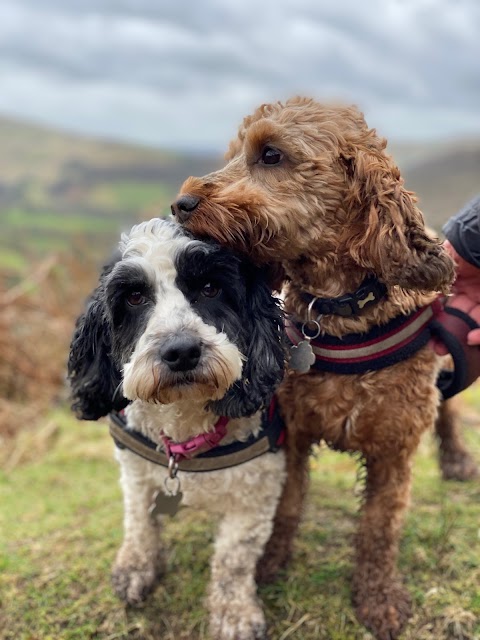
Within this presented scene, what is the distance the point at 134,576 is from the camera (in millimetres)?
3021

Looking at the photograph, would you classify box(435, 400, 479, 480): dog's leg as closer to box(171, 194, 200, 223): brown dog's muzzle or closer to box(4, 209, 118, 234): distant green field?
box(171, 194, 200, 223): brown dog's muzzle

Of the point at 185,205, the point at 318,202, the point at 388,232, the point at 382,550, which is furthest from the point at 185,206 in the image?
the point at 382,550

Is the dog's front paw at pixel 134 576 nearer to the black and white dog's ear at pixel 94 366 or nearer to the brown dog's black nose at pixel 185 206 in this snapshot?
the black and white dog's ear at pixel 94 366

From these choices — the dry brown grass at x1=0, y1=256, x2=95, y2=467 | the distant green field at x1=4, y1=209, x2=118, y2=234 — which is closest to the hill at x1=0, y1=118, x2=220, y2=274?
the distant green field at x1=4, y1=209, x2=118, y2=234

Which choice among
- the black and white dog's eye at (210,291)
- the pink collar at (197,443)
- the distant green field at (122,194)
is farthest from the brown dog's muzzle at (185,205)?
the distant green field at (122,194)

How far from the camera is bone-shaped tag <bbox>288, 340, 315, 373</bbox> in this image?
8.30 ft

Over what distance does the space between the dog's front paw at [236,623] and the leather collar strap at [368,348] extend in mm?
1185

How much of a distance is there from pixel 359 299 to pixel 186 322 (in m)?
0.72

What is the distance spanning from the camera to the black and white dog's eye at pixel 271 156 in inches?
94.3

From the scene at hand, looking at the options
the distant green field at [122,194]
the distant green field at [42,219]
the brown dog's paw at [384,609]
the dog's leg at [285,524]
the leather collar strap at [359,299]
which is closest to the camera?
the leather collar strap at [359,299]

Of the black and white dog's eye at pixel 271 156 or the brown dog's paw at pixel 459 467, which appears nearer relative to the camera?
the black and white dog's eye at pixel 271 156

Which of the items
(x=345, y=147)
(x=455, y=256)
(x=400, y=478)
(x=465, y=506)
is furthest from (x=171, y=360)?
(x=465, y=506)

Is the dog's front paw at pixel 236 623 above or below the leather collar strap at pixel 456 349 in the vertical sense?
below

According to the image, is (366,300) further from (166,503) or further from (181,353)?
(166,503)
